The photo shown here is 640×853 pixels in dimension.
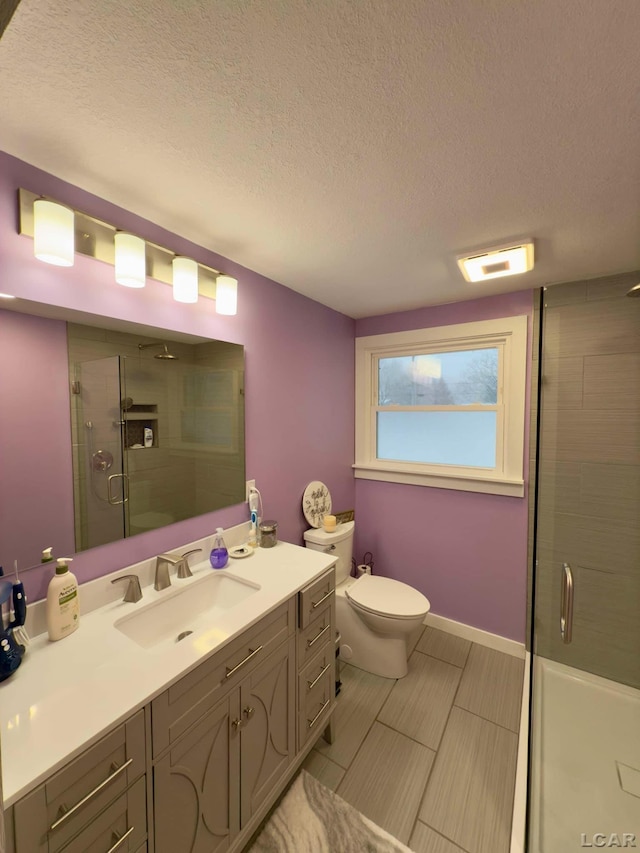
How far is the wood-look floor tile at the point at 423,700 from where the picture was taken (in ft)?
5.50

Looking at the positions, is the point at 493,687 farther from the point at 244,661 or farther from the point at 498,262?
the point at 498,262

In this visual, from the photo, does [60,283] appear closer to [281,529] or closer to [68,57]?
[68,57]

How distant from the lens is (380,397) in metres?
2.77

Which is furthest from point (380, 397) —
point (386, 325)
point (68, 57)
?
point (68, 57)

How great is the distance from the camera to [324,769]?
1481 millimetres

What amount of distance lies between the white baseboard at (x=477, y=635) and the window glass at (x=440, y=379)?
60.2 inches

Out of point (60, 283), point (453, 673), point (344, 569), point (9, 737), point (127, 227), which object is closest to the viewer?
point (9, 737)

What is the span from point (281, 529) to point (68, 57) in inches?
77.2

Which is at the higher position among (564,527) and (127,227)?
(127,227)

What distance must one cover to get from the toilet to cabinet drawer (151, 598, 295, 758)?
81cm

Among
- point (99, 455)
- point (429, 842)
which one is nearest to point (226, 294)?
point (99, 455)

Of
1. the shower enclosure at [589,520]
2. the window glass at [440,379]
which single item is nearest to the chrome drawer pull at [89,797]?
the shower enclosure at [589,520]

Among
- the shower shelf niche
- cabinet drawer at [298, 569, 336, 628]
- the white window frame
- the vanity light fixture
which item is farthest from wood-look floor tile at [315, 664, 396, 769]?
the vanity light fixture

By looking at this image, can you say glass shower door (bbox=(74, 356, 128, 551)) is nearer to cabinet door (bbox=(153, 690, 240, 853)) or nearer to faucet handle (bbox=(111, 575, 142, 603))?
faucet handle (bbox=(111, 575, 142, 603))
